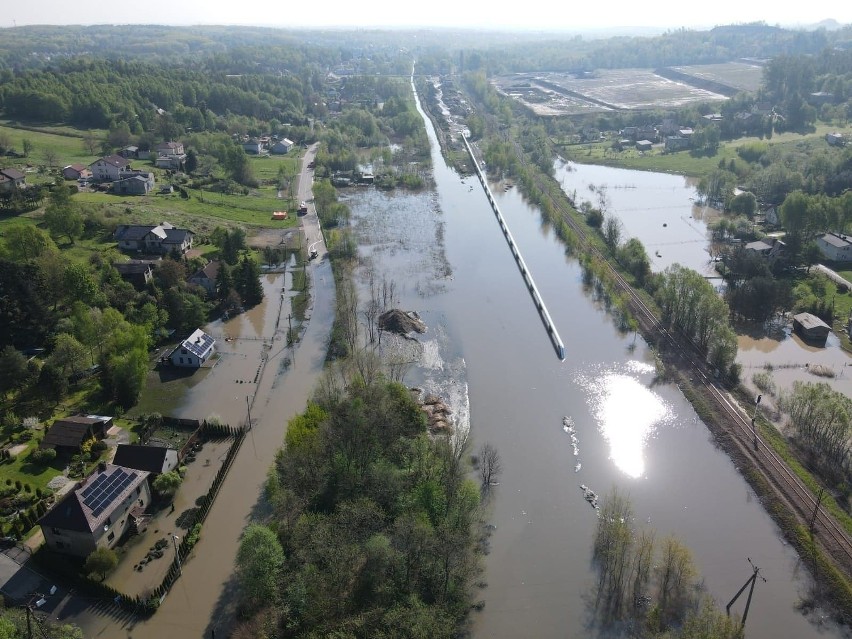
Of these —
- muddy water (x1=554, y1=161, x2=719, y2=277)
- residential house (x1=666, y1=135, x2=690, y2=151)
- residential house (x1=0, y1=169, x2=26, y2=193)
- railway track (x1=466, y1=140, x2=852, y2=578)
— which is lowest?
muddy water (x1=554, y1=161, x2=719, y2=277)

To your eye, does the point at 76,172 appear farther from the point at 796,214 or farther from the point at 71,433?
the point at 796,214

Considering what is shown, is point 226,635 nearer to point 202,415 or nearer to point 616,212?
point 202,415

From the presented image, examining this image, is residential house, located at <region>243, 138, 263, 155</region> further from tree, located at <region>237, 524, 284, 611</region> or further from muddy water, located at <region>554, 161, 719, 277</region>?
tree, located at <region>237, 524, 284, 611</region>

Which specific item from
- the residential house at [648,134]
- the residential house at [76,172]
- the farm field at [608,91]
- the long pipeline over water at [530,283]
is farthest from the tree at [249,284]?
the farm field at [608,91]

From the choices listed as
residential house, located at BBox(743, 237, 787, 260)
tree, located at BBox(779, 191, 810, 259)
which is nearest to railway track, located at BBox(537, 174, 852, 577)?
residential house, located at BBox(743, 237, 787, 260)

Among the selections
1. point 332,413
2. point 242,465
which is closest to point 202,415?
point 242,465

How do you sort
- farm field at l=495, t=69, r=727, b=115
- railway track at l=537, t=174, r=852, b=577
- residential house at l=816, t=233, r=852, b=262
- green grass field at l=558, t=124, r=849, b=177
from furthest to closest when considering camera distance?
farm field at l=495, t=69, r=727, b=115, green grass field at l=558, t=124, r=849, b=177, residential house at l=816, t=233, r=852, b=262, railway track at l=537, t=174, r=852, b=577
